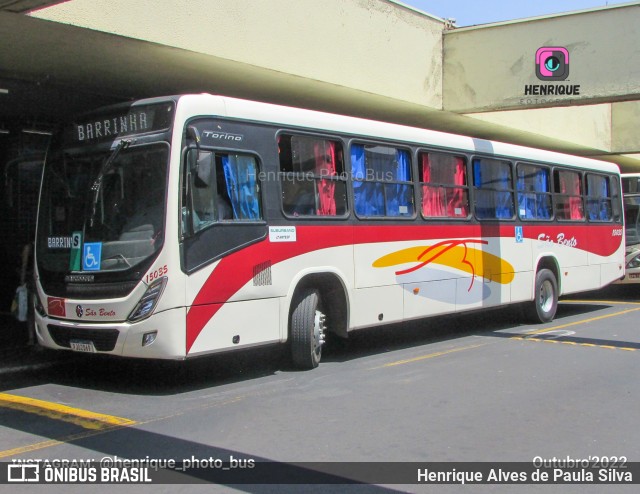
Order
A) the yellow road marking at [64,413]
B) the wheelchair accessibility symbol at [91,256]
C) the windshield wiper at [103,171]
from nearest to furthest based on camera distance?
1. the yellow road marking at [64,413]
2. the wheelchair accessibility symbol at [91,256]
3. the windshield wiper at [103,171]

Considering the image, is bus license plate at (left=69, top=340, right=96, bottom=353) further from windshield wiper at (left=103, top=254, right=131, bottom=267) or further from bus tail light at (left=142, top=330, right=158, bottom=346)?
windshield wiper at (left=103, top=254, right=131, bottom=267)

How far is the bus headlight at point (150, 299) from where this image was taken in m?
7.41

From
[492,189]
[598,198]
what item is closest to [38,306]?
[492,189]

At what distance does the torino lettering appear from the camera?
7949mm

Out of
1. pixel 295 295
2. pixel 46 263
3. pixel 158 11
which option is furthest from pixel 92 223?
pixel 158 11

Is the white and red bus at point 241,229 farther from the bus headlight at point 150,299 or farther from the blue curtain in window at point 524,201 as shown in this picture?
the blue curtain in window at point 524,201

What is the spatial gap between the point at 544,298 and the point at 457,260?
3.54 meters

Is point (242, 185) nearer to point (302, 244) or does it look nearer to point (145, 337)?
point (302, 244)

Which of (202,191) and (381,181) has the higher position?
(381,181)

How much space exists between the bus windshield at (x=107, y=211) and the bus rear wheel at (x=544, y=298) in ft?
27.9

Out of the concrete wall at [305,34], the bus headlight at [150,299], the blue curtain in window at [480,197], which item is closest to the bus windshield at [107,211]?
the bus headlight at [150,299]

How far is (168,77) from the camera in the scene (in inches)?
450

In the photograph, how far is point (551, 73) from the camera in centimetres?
1455

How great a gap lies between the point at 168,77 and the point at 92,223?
14.0 feet
